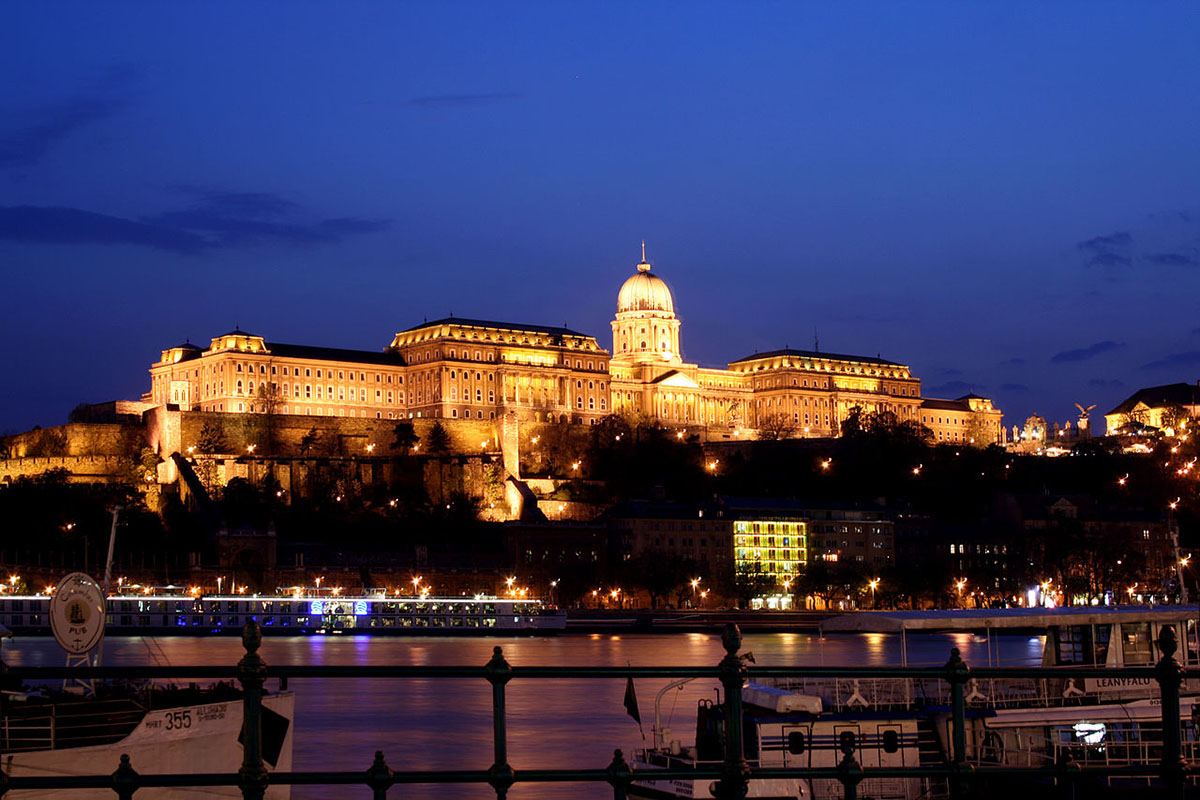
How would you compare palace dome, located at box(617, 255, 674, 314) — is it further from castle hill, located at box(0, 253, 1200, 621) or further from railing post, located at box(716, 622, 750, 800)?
railing post, located at box(716, 622, 750, 800)

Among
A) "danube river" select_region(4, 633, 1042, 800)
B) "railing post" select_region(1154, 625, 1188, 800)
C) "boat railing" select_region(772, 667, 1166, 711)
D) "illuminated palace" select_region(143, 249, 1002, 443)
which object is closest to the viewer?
"railing post" select_region(1154, 625, 1188, 800)

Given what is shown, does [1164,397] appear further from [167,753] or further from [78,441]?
[167,753]

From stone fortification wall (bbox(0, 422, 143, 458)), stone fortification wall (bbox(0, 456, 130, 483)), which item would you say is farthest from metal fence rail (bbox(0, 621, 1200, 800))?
stone fortification wall (bbox(0, 422, 143, 458))

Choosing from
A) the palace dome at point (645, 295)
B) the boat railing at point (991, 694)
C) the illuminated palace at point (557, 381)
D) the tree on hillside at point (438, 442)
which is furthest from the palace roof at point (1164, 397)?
the boat railing at point (991, 694)

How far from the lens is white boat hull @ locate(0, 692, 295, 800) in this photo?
17.5 metres

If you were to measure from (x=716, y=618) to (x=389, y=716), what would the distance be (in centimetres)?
4889

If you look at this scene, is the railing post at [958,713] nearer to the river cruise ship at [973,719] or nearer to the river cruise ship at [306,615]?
the river cruise ship at [973,719]

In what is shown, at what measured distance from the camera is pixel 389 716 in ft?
162

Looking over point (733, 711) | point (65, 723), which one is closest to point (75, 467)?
point (65, 723)

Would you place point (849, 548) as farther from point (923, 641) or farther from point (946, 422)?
point (946, 422)

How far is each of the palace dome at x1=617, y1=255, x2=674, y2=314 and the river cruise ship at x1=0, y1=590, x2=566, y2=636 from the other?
72.4 m

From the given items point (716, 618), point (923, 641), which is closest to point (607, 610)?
point (716, 618)

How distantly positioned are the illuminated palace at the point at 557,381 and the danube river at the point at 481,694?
118ft

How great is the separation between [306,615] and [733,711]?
81.5m
